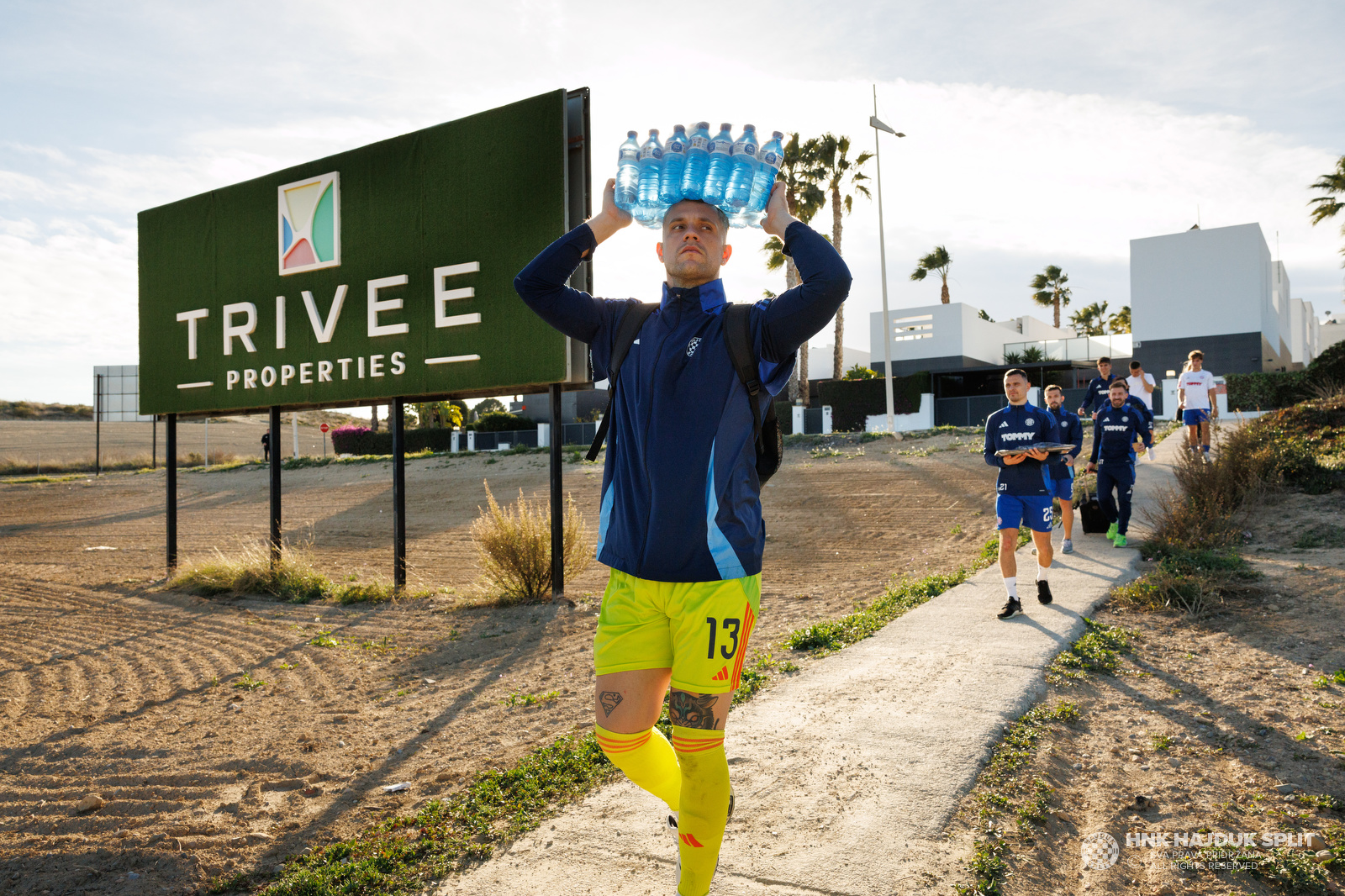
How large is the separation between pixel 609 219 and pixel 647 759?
70.1 inches

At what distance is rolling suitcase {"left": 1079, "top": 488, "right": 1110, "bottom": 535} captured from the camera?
1018cm

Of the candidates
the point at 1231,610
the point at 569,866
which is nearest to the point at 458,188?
the point at 569,866

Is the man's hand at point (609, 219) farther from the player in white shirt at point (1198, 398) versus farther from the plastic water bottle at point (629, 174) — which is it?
the player in white shirt at point (1198, 398)

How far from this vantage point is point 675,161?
251 centimetres

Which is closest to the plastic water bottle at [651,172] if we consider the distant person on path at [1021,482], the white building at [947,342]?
the distant person on path at [1021,482]

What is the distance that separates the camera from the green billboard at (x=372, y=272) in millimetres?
8492

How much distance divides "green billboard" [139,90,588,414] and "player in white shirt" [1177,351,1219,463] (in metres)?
10.9

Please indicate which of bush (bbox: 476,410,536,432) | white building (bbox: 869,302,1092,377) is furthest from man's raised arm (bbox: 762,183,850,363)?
white building (bbox: 869,302,1092,377)

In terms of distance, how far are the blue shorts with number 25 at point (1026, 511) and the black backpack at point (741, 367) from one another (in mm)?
5213

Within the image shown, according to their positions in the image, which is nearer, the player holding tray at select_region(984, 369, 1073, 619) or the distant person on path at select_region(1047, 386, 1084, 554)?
the player holding tray at select_region(984, 369, 1073, 619)

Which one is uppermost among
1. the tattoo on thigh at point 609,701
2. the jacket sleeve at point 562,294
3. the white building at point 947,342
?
the white building at point 947,342

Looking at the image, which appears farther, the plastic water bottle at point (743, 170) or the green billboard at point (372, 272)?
Result: the green billboard at point (372, 272)

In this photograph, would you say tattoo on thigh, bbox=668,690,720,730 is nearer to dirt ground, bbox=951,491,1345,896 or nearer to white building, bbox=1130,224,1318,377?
dirt ground, bbox=951,491,1345,896

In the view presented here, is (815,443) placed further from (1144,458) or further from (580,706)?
(580,706)
